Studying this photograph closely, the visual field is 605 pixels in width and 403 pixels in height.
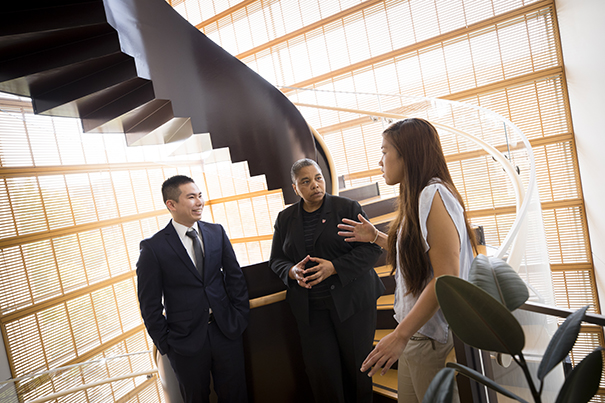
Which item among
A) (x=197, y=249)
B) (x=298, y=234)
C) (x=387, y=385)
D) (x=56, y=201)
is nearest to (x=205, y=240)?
(x=197, y=249)

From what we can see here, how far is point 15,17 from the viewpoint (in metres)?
1.88

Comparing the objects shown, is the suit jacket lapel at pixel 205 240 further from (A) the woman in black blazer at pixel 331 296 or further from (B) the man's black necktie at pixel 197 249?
(A) the woman in black blazer at pixel 331 296

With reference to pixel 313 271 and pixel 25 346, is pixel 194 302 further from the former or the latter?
pixel 25 346

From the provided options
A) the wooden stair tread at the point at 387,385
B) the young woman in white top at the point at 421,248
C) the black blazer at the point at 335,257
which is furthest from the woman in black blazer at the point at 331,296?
the young woman in white top at the point at 421,248

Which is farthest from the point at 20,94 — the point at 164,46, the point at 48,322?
the point at 48,322

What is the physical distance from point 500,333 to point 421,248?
1.52 feet

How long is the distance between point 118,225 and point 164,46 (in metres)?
4.74

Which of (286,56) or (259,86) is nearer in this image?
(259,86)

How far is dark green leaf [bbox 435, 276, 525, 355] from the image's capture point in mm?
686

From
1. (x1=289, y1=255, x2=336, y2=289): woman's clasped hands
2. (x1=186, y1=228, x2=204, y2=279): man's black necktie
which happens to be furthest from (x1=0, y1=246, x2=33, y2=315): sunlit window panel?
(x1=289, y1=255, x2=336, y2=289): woman's clasped hands

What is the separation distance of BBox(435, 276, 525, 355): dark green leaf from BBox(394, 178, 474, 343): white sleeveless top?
36cm

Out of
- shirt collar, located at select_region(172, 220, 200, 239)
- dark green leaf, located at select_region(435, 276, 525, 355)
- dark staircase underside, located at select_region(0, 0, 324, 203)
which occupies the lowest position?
dark green leaf, located at select_region(435, 276, 525, 355)

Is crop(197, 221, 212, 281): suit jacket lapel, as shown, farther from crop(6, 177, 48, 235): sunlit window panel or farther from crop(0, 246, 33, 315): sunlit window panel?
crop(6, 177, 48, 235): sunlit window panel

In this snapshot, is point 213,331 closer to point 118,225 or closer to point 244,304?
point 244,304
